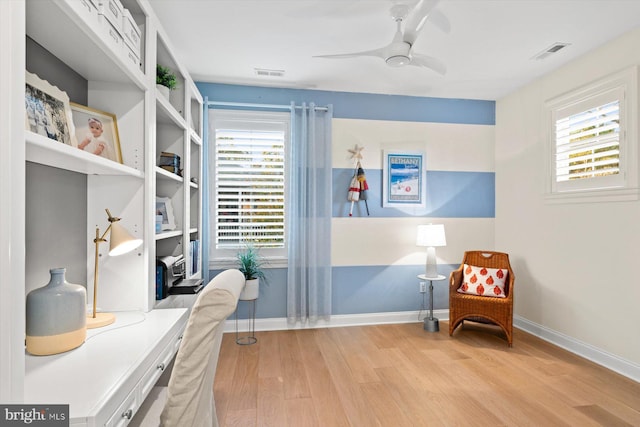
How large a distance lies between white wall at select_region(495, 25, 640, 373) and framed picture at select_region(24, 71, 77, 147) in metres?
3.84

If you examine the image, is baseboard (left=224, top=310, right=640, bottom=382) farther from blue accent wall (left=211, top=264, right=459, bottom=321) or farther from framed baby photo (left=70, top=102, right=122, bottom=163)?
framed baby photo (left=70, top=102, right=122, bottom=163)

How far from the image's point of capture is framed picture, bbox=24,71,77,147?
1.23 metres

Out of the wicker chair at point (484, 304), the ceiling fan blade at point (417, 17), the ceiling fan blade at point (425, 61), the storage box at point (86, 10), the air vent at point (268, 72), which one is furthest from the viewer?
the air vent at point (268, 72)

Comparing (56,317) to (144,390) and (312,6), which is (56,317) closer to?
(144,390)

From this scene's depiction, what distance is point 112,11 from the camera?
1.56 meters

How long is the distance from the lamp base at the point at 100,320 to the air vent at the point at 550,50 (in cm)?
386

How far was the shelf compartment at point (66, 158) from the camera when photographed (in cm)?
109

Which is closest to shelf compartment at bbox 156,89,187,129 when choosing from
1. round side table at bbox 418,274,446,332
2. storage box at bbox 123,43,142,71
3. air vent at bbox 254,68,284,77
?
storage box at bbox 123,43,142,71

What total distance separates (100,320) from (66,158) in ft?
2.67

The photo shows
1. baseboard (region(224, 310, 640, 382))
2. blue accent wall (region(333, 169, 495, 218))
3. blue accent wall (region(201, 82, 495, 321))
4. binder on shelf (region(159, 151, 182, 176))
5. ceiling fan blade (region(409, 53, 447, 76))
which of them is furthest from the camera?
blue accent wall (region(333, 169, 495, 218))

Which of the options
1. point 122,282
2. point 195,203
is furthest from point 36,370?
point 195,203

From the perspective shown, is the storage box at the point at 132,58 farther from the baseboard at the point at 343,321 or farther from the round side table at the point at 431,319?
the round side table at the point at 431,319

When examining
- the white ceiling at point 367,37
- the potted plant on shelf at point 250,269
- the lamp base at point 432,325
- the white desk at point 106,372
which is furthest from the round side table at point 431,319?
the white desk at point 106,372

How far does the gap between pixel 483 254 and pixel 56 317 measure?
3.86 m
